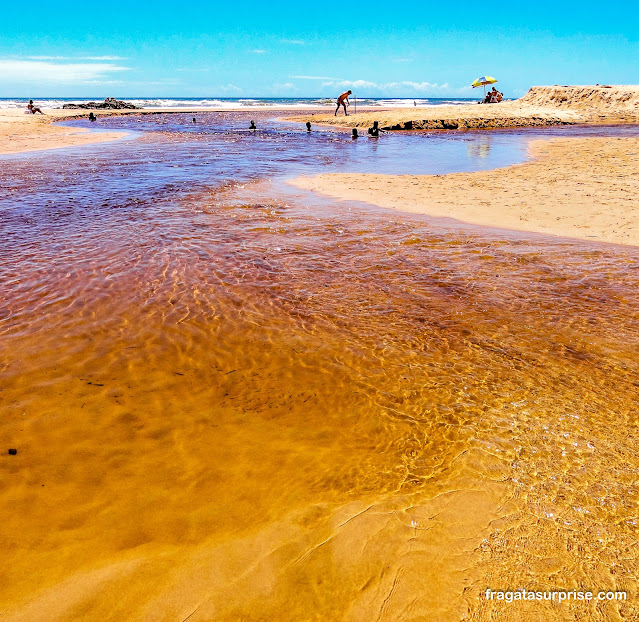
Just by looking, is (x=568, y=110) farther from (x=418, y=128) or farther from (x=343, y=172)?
(x=343, y=172)

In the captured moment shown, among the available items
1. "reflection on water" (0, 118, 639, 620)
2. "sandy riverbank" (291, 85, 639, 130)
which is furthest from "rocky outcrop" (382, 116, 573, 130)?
"reflection on water" (0, 118, 639, 620)

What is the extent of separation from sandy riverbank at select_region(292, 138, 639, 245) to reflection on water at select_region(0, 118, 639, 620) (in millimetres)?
2166

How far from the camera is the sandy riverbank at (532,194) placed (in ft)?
29.7

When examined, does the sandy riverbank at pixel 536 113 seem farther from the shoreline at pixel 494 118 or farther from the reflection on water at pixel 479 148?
the reflection on water at pixel 479 148

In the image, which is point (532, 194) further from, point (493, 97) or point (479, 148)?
point (493, 97)

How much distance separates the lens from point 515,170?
606 inches

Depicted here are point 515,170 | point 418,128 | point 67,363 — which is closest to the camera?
point 67,363

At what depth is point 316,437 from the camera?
11.5ft

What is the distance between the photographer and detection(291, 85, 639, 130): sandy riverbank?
3703 centimetres

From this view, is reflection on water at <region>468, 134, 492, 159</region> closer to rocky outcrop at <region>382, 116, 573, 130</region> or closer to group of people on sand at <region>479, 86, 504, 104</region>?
rocky outcrop at <region>382, 116, 573, 130</region>

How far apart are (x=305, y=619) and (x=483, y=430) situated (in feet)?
6.76

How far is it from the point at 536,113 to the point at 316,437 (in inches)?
1869

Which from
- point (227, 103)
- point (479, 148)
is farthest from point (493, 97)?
point (227, 103)

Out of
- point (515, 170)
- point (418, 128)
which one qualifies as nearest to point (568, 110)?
point (418, 128)
